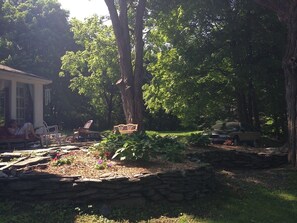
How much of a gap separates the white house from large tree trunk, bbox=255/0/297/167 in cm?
892

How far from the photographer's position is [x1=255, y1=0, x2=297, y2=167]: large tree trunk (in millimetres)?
11281

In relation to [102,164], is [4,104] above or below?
above

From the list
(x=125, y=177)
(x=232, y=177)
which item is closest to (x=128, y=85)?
(x=232, y=177)

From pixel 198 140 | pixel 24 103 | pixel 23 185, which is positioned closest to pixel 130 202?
pixel 23 185

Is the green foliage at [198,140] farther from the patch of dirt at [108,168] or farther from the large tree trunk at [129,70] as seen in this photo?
the patch of dirt at [108,168]

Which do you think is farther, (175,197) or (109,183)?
(175,197)

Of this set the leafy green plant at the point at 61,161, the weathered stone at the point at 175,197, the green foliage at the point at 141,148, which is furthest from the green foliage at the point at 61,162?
the weathered stone at the point at 175,197

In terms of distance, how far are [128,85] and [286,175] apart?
626 centimetres

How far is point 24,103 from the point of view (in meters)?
15.9

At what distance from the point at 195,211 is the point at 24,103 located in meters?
10.7

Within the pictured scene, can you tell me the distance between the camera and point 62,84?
115 ft

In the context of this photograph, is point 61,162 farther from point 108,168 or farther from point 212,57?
point 212,57

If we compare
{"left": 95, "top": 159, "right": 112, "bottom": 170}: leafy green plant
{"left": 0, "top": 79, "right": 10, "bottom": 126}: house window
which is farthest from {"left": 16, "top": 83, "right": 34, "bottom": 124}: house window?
{"left": 95, "top": 159, "right": 112, "bottom": 170}: leafy green plant

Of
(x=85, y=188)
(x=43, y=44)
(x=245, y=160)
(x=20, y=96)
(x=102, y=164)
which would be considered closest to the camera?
(x=85, y=188)
